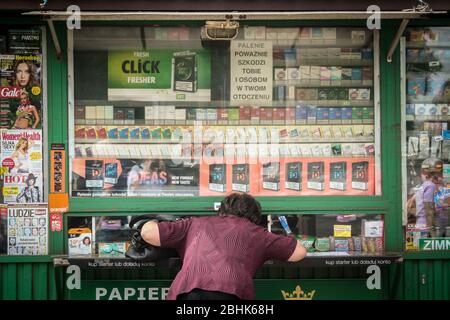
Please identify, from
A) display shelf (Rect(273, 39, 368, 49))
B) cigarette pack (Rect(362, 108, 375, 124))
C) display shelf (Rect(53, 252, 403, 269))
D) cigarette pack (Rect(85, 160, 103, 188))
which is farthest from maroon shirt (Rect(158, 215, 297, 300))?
display shelf (Rect(273, 39, 368, 49))

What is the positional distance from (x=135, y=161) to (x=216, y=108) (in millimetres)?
881

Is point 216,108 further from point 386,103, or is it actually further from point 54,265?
point 54,265

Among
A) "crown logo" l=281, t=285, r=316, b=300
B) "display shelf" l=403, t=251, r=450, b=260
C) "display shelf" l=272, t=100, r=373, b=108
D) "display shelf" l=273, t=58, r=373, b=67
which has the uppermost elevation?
"display shelf" l=273, t=58, r=373, b=67

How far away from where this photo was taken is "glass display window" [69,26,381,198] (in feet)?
17.9

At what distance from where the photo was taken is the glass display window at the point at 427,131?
5.42m

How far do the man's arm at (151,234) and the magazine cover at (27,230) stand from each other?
1601 millimetres

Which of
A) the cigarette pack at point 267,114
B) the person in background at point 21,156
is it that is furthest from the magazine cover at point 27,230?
the cigarette pack at point 267,114

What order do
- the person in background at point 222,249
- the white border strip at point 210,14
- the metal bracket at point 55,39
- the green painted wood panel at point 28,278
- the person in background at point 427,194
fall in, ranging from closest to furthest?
the person in background at point 222,249
the white border strip at point 210,14
the metal bracket at point 55,39
the green painted wood panel at point 28,278
the person in background at point 427,194

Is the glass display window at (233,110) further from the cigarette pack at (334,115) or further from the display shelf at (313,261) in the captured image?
the display shelf at (313,261)

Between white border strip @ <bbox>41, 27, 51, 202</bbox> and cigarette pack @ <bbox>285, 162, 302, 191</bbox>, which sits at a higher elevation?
white border strip @ <bbox>41, 27, 51, 202</bbox>

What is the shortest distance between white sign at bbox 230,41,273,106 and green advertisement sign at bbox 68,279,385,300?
65.5 inches

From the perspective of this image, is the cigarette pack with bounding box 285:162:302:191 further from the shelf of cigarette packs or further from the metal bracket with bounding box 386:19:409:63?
the metal bracket with bounding box 386:19:409:63

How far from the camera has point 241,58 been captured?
549cm

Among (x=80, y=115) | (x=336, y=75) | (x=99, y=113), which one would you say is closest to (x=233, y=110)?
(x=336, y=75)
